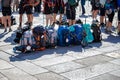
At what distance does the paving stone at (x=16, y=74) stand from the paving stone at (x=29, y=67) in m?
0.18

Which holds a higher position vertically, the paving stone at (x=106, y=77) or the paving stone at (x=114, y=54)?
the paving stone at (x=114, y=54)

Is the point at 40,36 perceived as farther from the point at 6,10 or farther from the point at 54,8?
the point at 54,8

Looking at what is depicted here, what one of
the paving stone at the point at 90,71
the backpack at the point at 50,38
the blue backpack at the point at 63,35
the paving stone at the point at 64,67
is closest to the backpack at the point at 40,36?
the backpack at the point at 50,38

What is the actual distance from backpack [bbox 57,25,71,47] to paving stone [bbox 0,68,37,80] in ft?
9.00

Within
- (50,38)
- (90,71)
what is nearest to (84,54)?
(50,38)

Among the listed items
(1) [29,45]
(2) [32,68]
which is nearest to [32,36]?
(1) [29,45]

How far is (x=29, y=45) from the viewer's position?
8.52m

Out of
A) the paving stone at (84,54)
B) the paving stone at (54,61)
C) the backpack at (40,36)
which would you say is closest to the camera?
the paving stone at (54,61)

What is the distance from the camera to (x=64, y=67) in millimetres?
7273

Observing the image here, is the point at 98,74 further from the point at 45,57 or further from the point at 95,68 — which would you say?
the point at 45,57

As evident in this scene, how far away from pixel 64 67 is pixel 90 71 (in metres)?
0.67

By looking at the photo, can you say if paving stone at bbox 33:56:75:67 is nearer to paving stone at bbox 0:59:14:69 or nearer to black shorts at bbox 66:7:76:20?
paving stone at bbox 0:59:14:69

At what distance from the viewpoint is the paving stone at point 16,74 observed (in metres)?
6.43

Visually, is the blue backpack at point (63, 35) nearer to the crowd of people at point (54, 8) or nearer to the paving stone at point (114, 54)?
the paving stone at point (114, 54)
